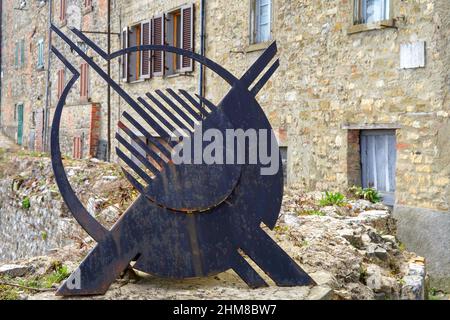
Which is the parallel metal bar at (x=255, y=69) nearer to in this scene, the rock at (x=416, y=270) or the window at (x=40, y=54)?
the rock at (x=416, y=270)

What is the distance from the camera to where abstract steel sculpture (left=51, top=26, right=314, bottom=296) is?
3.26 meters

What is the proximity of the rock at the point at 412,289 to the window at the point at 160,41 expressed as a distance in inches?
281

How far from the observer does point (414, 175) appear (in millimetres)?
6801

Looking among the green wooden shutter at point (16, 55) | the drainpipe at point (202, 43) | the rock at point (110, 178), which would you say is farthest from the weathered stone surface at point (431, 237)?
the green wooden shutter at point (16, 55)

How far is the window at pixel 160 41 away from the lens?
1086 centimetres

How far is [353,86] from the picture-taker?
753cm

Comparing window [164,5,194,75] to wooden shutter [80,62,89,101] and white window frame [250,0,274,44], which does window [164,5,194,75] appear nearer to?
white window frame [250,0,274,44]

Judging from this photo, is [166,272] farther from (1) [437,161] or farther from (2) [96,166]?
(2) [96,166]

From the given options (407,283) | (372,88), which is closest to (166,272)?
(407,283)

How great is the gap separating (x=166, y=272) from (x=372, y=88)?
4816mm

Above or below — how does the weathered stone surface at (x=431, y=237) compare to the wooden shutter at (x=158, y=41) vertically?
below

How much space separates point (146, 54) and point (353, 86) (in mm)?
5973

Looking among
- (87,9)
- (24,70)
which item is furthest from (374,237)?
(24,70)

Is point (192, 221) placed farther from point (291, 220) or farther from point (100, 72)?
point (291, 220)
